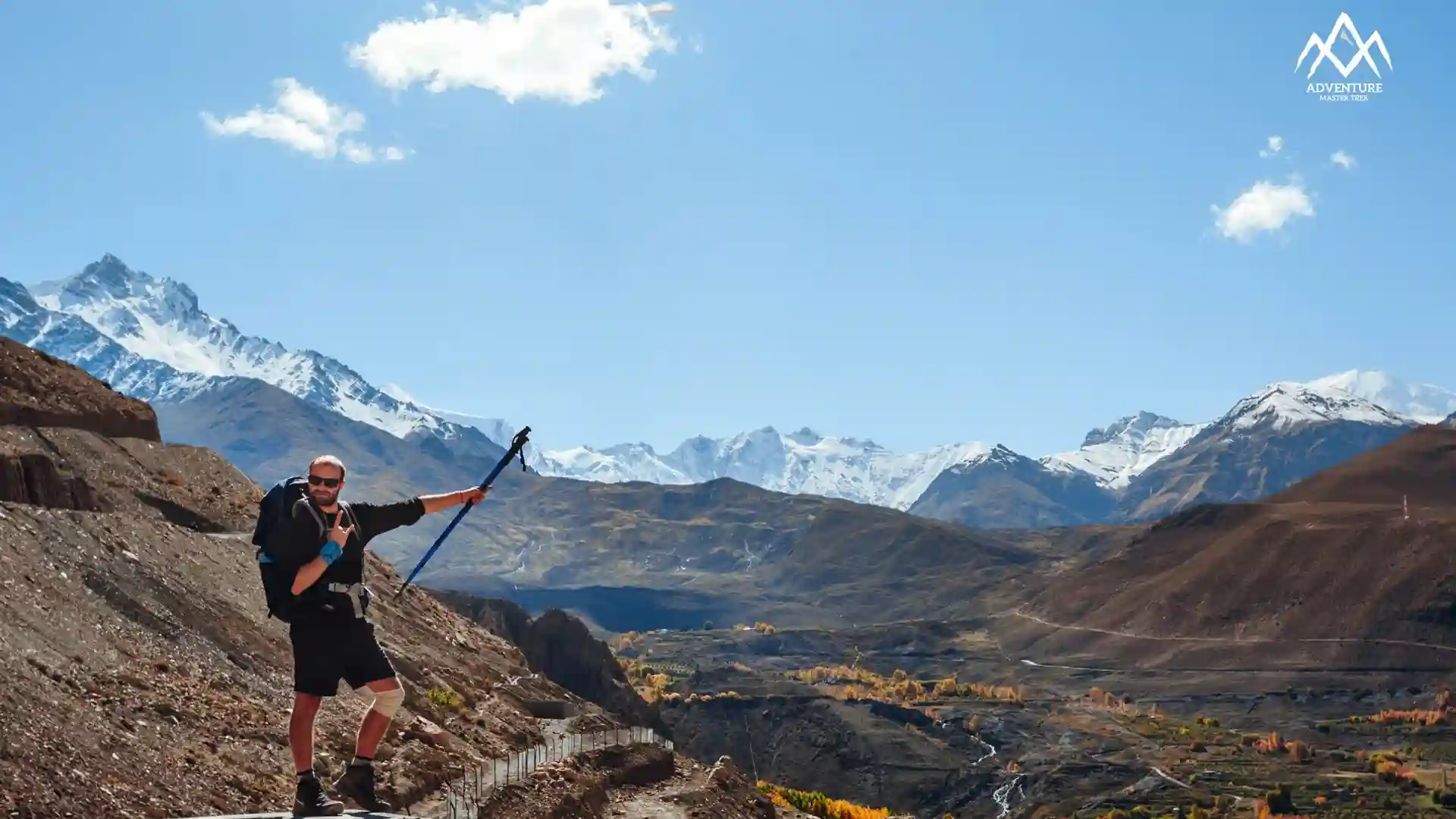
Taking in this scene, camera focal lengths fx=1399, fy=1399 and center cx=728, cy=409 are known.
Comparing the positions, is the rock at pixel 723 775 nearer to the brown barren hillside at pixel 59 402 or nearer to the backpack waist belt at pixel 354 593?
the backpack waist belt at pixel 354 593

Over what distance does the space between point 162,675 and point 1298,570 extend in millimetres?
144365

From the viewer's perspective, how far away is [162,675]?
1642 centimetres

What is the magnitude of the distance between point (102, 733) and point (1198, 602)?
146291mm

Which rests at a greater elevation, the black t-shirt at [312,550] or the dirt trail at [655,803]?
the black t-shirt at [312,550]

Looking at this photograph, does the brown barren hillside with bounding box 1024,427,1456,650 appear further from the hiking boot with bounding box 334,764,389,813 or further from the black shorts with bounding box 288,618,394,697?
the black shorts with bounding box 288,618,394,697

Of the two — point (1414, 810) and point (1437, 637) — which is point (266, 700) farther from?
point (1437, 637)

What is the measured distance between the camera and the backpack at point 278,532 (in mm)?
10555

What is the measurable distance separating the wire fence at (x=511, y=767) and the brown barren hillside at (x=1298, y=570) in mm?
123784

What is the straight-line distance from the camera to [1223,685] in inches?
5010

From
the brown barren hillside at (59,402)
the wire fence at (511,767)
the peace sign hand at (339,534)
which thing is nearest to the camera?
the peace sign hand at (339,534)

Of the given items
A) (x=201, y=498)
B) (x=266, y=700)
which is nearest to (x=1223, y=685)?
(x=201, y=498)

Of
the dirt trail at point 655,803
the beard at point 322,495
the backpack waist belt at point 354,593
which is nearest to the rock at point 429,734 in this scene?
the dirt trail at point 655,803

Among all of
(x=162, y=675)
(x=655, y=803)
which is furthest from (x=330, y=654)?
(x=655, y=803)

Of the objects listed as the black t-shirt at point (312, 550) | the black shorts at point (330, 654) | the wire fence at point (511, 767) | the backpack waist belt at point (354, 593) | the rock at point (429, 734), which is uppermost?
the black t-shirt at point (312, 550)
